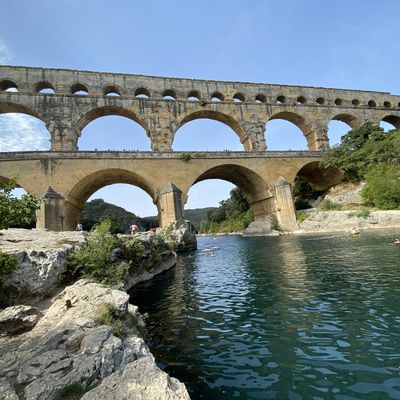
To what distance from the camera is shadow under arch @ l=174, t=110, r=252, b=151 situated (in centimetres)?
3123

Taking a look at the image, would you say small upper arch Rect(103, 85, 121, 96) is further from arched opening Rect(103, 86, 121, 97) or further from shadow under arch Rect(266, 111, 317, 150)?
shadow under arch Rect(266, 111, 317, 150)

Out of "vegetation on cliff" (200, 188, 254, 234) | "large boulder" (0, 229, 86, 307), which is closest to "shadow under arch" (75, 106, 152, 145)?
"large boulder" (0, 229, 86, 307)

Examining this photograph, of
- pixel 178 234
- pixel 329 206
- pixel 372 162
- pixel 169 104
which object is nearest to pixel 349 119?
pixel 372 162

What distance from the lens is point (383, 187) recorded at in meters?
24.8

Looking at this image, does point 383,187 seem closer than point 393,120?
Yes

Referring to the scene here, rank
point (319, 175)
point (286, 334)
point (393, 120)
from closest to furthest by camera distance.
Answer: point (286, 334), point (319, 175), point (393, 120)

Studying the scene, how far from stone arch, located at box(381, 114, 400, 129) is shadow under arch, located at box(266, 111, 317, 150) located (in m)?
13.3

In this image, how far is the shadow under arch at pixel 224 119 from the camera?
31.2 meters

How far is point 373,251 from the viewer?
40.9 ft

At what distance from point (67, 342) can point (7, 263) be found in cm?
389

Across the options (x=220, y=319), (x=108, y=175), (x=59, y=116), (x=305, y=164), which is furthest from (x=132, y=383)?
(x=305, y=164)

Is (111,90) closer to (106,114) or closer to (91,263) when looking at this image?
(106,114)

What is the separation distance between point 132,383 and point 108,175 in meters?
24.7

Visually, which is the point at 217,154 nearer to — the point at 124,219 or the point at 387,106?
the point at 387,106
